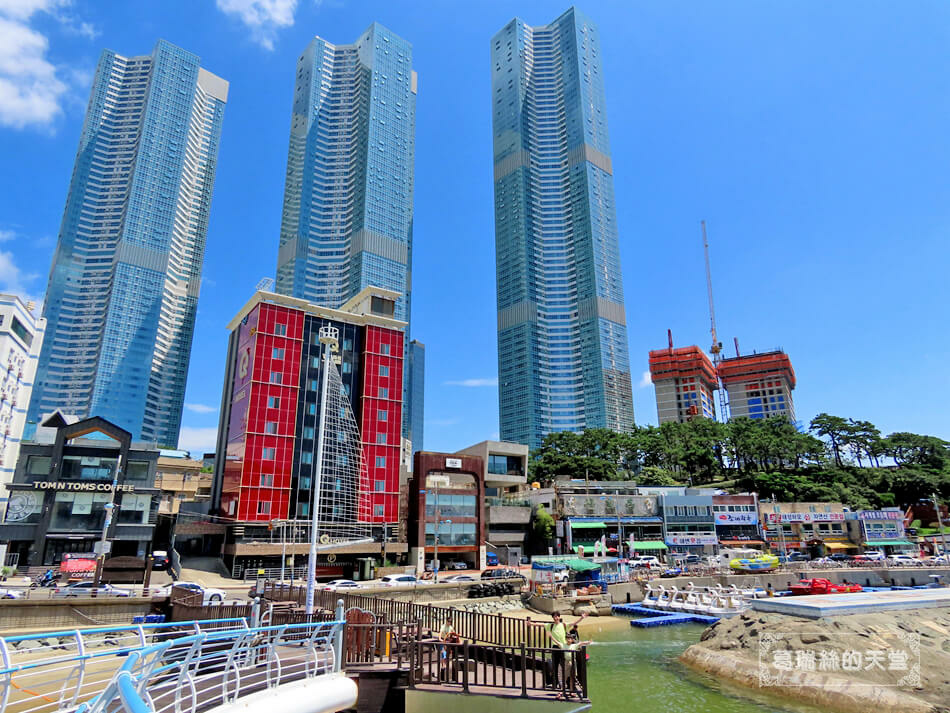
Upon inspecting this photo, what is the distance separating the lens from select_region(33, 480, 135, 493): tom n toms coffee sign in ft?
166

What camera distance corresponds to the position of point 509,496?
269 feet

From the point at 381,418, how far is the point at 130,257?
4743 inches

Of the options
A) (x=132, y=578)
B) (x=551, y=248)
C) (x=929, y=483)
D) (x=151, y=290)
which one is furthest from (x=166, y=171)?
(x=929, y=483)

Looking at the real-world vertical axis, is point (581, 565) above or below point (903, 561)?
above

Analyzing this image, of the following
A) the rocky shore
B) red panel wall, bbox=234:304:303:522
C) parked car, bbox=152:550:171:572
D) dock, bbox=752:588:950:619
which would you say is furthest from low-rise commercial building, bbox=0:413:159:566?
dock, bbox=752:588:950:619

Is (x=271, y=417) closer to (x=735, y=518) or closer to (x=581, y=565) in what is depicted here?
(x=581, y=565)

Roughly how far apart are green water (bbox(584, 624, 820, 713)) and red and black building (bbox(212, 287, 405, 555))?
103 ft

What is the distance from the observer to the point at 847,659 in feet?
72.2

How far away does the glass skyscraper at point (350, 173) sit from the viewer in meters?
154

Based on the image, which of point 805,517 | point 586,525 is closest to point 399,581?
point 586,525

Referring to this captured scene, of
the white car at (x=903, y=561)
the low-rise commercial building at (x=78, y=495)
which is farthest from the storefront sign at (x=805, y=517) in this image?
the low-rise commercial building at (x=78, y=495)

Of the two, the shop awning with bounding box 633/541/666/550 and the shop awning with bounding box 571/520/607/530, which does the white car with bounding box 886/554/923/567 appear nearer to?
the shop awning with bounding box 633/541/666/550

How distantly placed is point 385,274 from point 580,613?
122 m

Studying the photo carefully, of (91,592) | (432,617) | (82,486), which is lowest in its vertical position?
(91,592)
